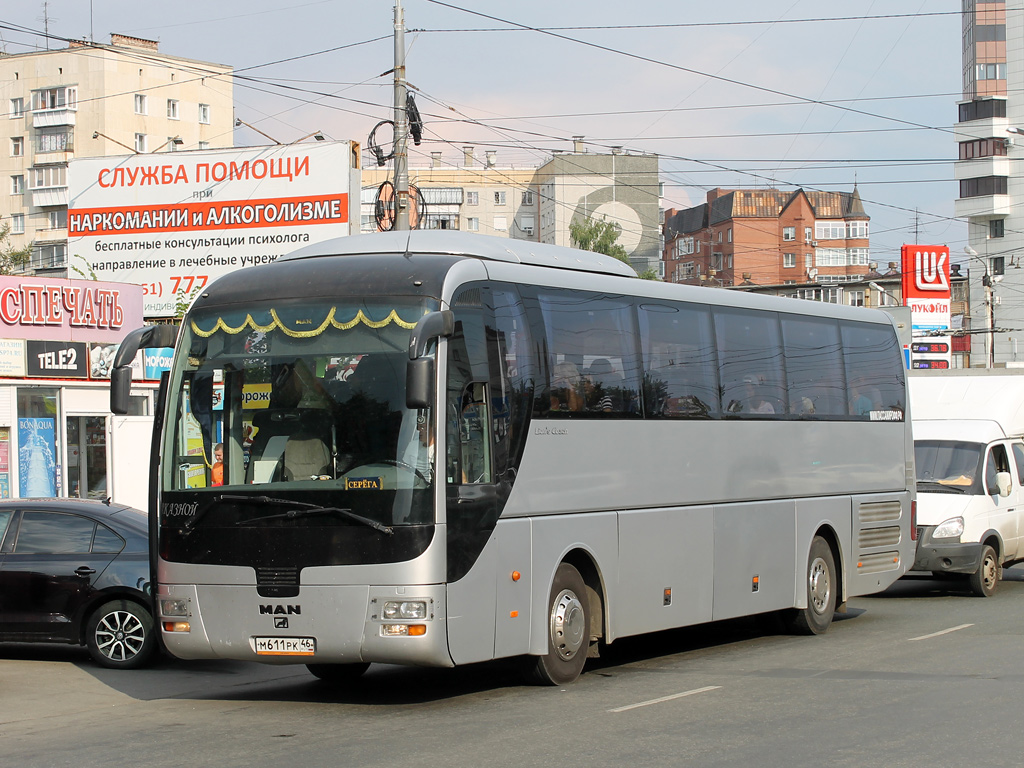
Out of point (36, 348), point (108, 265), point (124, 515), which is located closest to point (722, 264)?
point (108, 265)

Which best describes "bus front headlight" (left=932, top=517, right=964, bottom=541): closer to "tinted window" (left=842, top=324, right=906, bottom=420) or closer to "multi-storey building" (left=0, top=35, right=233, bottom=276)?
"tinted window" (left=842, top=324, right=906, bottom=420)

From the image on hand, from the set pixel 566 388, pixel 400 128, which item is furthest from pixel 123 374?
pixel 400 128

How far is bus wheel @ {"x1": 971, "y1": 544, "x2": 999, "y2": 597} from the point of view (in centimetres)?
1792

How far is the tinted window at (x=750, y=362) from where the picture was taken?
13.3 metres

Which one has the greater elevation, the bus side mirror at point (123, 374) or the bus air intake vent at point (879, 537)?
the bus side mirror at point (123, 374)

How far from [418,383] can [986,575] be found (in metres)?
11.8

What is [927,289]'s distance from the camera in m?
49.4

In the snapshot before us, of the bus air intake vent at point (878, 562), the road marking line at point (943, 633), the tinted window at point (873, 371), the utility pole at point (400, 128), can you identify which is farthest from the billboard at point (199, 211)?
the road marking line at point (943, 633)

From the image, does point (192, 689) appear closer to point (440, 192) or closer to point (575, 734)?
point (575, 734)

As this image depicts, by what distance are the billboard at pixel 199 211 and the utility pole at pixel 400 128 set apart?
495 cm

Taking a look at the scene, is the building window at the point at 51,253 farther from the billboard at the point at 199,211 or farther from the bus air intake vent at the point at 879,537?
the bus air intake vent at the point at 879,537

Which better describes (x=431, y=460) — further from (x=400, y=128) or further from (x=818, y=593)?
(x=400, y=128)

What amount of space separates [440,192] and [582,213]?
11960 mm

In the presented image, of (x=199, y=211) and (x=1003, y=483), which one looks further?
(x=199, y=211)
